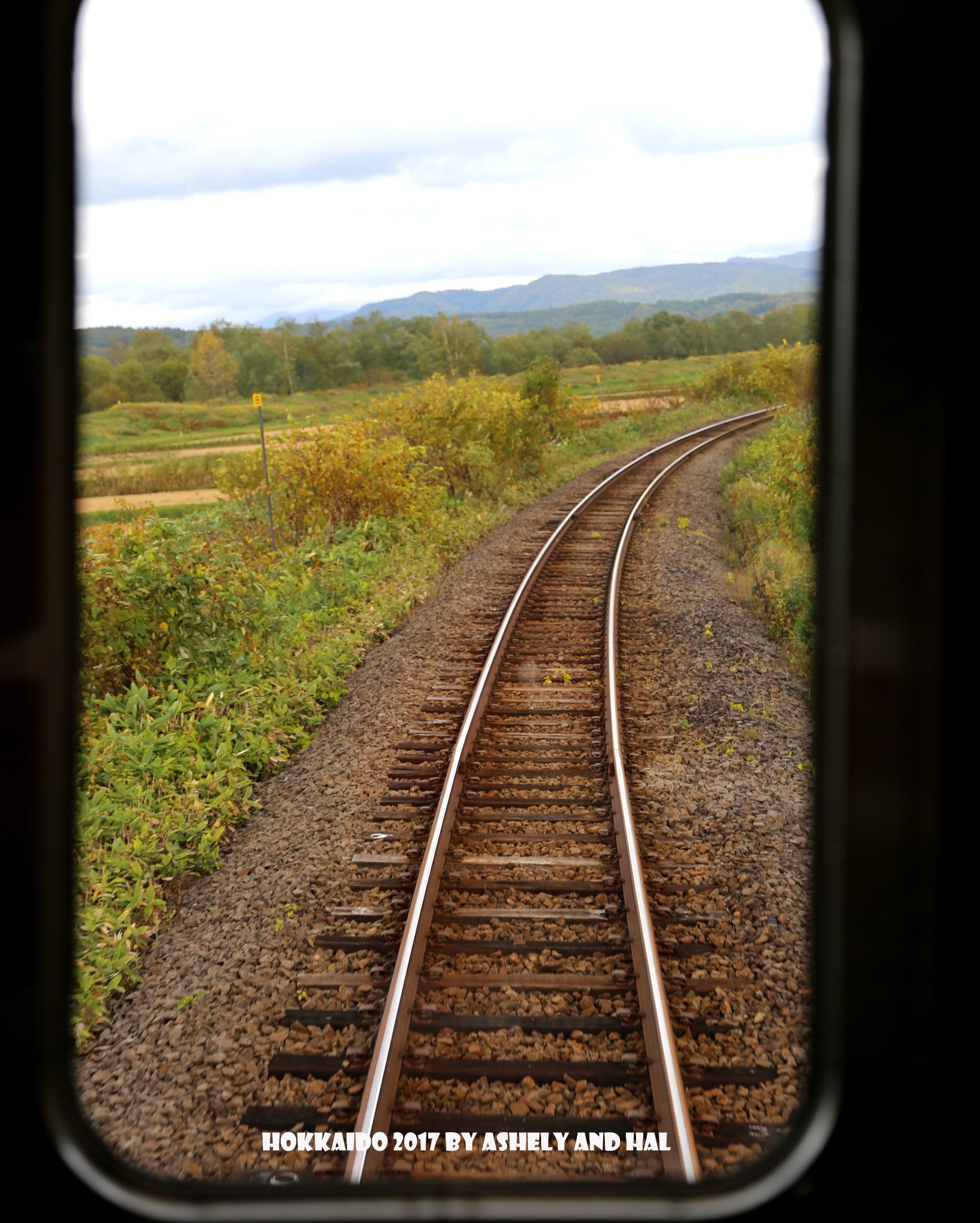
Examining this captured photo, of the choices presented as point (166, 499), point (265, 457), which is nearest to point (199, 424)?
point (166, 499)

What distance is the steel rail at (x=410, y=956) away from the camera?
3.00 metres

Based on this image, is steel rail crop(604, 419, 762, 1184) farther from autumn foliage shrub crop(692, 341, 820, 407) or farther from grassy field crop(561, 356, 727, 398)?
grassy field crop(561, 356, 727, 398)

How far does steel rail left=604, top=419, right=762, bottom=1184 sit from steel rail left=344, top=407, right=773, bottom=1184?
0.94 m

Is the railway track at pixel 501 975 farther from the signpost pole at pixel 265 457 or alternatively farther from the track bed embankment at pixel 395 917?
the signpost pole at pixel 265 457

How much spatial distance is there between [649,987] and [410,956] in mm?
1034

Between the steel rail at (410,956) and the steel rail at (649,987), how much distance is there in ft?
3.09

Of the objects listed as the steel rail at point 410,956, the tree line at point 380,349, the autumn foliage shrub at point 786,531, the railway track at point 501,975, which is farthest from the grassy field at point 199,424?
the railway track at point 501,975

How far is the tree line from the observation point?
63.0m

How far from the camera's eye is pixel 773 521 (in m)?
14.3

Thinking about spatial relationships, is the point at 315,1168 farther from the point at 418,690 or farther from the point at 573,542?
the point at 573,542

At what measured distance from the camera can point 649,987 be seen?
3.68 meters

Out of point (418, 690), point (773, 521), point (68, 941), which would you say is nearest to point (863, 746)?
point (68, 941)

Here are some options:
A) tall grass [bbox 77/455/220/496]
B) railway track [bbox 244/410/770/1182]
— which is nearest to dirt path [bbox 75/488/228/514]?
tall grass [bbox 77/455/220/496]

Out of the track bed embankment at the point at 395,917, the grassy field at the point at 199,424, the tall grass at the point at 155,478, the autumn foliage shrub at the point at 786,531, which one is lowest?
the track bed embankment at the point at 395,917
